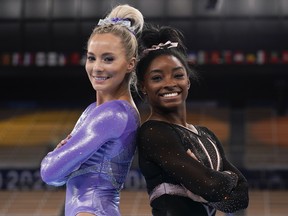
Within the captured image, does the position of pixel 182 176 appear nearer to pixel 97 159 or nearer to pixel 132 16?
pixel 97 159

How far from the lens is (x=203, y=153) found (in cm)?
235

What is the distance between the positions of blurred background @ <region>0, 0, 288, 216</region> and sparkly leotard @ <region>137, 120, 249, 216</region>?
692 centimetres

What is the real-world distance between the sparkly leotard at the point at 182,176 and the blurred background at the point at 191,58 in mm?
6917

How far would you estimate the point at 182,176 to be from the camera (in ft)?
7.11

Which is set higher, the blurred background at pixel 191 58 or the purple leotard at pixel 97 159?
the purple leotard at pixel 97 159

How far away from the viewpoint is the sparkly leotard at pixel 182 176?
85.2 inches

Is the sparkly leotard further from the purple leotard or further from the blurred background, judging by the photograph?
the blurred background

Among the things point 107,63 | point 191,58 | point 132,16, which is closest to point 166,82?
point 107,63

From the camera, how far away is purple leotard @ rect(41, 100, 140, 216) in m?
2.25

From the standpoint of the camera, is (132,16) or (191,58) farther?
(191,58)

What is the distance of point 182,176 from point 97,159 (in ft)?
1.18

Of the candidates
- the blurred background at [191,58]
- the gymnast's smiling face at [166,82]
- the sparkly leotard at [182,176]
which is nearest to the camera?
the sparkly leotard at [182,176]

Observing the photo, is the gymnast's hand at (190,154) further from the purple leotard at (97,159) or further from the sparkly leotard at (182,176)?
the purple leotard at (97,159)

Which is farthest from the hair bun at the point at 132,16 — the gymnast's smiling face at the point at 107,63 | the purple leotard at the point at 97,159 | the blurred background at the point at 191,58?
the blurred background at the point at 191,58
